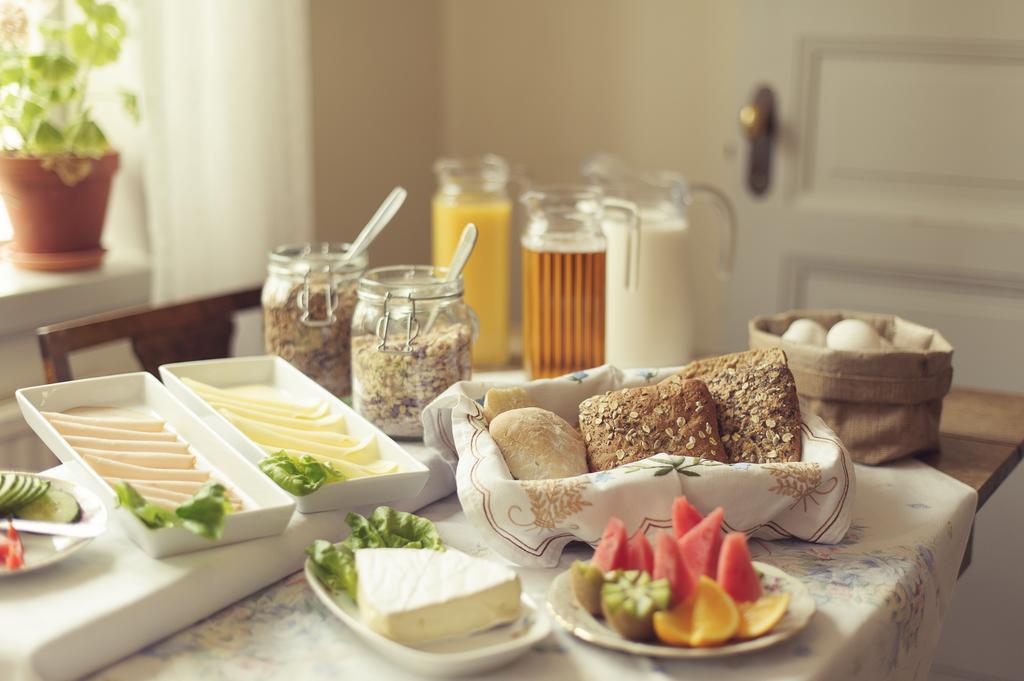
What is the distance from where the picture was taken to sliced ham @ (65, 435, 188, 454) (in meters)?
0.96

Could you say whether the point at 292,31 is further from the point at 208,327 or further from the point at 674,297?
the point at 674,297

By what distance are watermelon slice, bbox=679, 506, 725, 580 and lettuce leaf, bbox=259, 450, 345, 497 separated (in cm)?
31

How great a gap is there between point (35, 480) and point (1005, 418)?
1094 millimetres

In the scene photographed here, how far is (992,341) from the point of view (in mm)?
2268

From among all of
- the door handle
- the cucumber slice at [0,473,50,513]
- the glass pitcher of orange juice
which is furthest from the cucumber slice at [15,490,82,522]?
the door handle

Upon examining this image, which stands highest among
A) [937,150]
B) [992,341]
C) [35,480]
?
[937,150]

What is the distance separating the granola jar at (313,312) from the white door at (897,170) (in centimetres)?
140

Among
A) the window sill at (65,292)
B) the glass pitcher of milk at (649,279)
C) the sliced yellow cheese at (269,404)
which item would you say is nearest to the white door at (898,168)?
the glass pitcher of milk at (649,279)

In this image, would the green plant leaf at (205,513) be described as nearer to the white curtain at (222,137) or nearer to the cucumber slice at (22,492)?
the cucumber slice at (22,492)

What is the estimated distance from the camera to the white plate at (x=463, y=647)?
2.33ft

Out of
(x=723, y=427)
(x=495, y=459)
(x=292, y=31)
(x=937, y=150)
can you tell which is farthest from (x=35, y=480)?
(x=937, y=150)

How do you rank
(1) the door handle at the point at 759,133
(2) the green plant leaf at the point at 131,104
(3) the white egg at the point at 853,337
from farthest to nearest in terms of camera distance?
(1) the door handle at the point at 759,133
(2) the green plant leaf at the point at 131,104
(3) the white egg at the point at 853,337

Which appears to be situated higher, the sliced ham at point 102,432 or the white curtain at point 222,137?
the white curtain at point 222,137

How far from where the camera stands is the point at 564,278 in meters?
1.27
